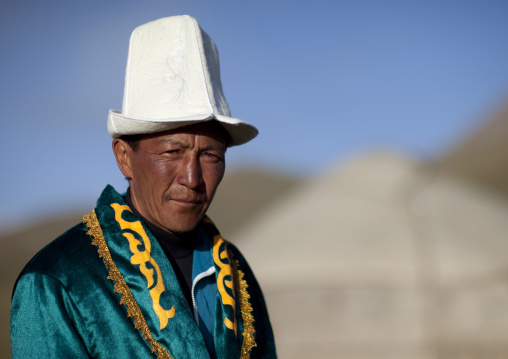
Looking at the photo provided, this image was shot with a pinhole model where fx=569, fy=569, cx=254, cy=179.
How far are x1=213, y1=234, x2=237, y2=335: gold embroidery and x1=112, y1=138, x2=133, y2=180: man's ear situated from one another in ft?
1.30

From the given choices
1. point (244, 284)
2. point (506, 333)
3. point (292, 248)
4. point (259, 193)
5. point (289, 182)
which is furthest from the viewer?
point (289, 182)

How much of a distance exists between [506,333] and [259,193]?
1042 inches

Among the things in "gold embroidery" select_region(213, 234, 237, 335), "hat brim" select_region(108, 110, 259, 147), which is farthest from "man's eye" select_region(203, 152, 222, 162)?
"gold embroidery" select_region(213, 234, 237, 335)

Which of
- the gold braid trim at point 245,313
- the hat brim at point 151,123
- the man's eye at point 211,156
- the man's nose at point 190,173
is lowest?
the gold braid trim at point 245,313

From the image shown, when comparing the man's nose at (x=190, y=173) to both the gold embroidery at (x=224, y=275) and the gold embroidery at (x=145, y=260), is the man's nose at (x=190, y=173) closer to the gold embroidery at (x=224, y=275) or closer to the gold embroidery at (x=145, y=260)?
the gold embroidery at (x=145, y=260)

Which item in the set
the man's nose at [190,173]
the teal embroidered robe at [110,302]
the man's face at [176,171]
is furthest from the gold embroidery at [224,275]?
the man's nose at [190,173]

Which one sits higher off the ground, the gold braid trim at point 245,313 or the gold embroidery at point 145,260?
the gold embroidery at point 145,260

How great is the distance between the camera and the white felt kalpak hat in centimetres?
161

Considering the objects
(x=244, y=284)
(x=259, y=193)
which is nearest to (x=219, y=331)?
(x=244, y=284)

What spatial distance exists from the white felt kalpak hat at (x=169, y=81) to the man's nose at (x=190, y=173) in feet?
0.35

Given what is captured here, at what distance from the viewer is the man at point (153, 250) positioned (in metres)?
1.47

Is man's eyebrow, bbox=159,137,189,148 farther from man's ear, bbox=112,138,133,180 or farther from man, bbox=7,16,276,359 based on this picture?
man's ear, bbox=112,138,133,180

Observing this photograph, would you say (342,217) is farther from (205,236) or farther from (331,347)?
(205,236)

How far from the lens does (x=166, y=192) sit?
1648 mm
